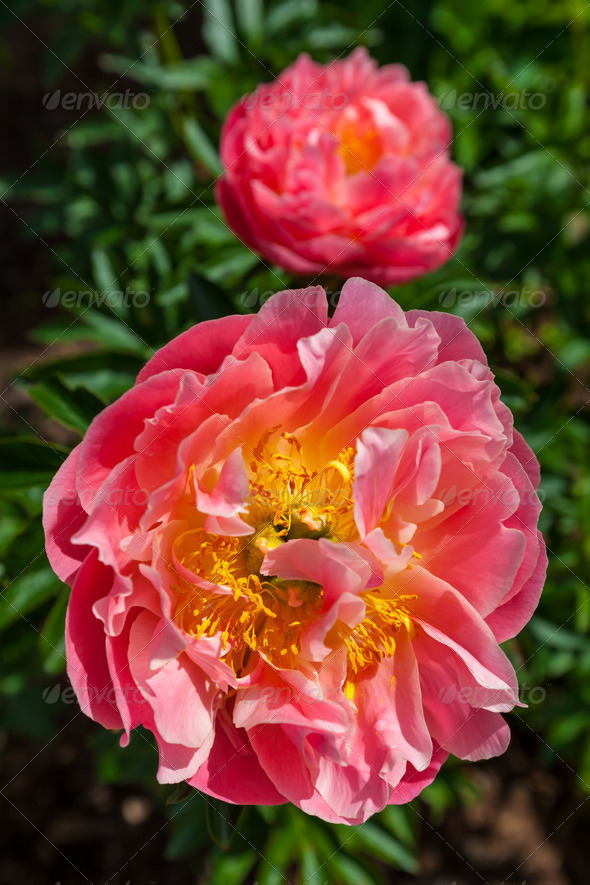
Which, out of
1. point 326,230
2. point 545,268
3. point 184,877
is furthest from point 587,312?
point 184,877

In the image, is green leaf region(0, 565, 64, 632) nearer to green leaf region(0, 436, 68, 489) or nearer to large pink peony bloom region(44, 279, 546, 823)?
green leaf region(0, 436, 68, 489)

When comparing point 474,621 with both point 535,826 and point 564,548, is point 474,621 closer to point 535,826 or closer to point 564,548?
point 564,548

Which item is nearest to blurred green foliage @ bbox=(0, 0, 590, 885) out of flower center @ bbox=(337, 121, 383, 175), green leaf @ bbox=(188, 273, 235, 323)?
green leaf @ bbox=(188, 273, 235, 323)

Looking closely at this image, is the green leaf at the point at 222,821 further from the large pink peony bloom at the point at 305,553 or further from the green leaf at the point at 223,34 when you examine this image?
the green leaf at the point at 223,34

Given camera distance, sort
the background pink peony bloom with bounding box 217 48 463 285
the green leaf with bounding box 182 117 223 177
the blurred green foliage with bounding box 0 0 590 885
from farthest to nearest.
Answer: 1. the green leaf with bounding box 182 117 223 177
2. the blurred green foliage with bounding box 0 0 590 885
3. the background pink peony bloom with bounding box 217 48 463 285

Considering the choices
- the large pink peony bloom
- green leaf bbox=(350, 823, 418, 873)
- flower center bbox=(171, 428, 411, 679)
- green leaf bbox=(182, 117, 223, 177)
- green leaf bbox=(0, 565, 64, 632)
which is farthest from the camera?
green leaf bbox=(182, 117, 223, 177)

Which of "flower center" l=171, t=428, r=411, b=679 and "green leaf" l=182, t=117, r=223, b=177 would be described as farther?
"green leaf" l=182, t=117, r=223, b=177

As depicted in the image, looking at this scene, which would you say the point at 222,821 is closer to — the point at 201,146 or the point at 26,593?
the point at 26,593

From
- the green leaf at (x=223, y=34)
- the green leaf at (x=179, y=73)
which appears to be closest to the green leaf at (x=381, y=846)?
the green leaf at (x=179, y=73)
